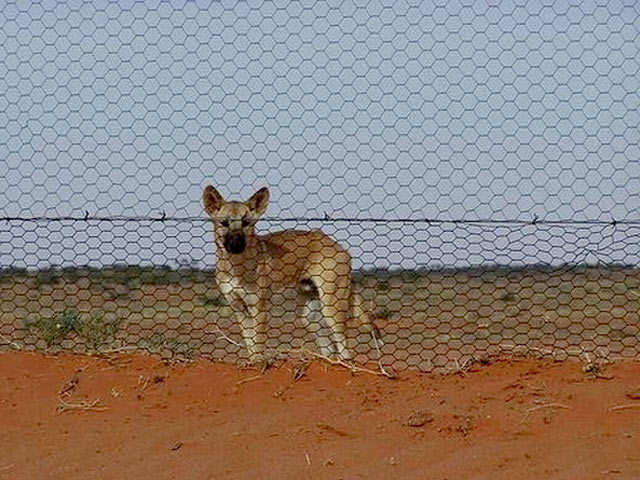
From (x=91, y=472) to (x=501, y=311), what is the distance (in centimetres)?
1244

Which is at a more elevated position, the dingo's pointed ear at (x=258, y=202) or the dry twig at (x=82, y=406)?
the dingo's pointed ear at (x=258, y=202)

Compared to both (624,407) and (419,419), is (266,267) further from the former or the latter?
(624,407)

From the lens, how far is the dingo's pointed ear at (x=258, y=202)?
1233 centimetres

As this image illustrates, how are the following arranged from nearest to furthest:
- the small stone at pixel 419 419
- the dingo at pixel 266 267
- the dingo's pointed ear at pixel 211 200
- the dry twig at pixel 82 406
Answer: the small stone at pixel 419 419
the dry twig at pixel 82 406
the dingo's pointed ear at pixel 211 200
the dingo at pixel 266 267

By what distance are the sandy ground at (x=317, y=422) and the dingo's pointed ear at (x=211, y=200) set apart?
9.62 ft

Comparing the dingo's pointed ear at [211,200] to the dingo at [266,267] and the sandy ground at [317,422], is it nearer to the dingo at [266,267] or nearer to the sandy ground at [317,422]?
the dingo at [266,267]

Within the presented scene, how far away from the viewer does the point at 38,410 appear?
8.74m

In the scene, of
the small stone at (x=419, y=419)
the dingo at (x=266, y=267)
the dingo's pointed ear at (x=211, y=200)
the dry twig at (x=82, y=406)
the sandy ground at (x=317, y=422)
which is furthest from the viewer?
the dingo at (x=266, y=267)


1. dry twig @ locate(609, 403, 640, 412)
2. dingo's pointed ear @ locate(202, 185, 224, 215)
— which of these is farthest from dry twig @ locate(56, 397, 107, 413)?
dingo's pointed ear @ locate(202, 185, 224, 215)

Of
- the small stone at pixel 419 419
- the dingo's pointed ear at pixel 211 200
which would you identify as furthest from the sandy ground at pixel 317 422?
the dingo's pointed ear at pixel 211 200

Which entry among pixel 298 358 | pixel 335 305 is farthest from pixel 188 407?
pixel 335 305

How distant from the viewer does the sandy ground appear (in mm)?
7316

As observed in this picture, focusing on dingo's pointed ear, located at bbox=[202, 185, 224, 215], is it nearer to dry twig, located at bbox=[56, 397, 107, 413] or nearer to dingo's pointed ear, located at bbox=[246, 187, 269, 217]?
dingo's pointed ear, located at bbox=[246, 187, 269, 217]

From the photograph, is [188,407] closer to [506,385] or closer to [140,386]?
[140,386]
